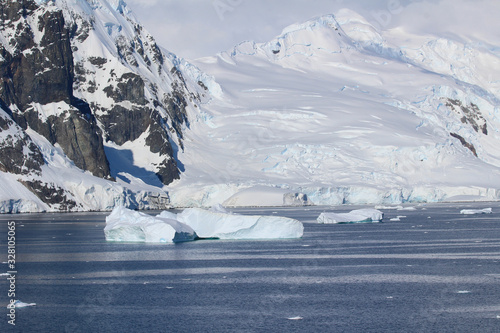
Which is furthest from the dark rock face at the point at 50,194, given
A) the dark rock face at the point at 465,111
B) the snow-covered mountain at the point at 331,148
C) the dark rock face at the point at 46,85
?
the dark rock face at the point at 465,111

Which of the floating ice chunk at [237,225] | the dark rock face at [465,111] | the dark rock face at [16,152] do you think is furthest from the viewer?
the dark rock face at [465,111]

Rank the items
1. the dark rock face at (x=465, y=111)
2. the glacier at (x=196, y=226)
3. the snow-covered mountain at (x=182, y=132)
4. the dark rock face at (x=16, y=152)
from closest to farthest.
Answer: the glacier at (x=196, y=226)
the dark rock face at (x=16, y=152)
the snow-covered mountain at (x=182, y=132)
the dark rock face at (x=465, y=111)

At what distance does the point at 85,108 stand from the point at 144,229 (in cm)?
8237

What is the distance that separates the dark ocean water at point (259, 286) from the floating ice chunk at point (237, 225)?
1.49 m

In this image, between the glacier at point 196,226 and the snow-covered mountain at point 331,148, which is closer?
the glacier at point 196,226

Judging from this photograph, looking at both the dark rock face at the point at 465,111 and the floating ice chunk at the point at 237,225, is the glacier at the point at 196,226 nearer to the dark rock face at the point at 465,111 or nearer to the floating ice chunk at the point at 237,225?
the floating ice chunk at the point at 237,225

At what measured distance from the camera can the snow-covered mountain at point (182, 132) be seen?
11238 cm

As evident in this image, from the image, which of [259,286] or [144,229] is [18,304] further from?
[144,229]

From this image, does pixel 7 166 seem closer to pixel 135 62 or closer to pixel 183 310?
pixel 135 62

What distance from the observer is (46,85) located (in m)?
119

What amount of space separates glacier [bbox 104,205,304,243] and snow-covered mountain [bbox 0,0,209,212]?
4784 cm

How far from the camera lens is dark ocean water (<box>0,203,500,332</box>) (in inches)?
911

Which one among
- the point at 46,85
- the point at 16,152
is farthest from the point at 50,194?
the point at 46,85

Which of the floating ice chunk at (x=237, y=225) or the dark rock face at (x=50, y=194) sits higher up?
the dark rock face at (x=50, y=194)
